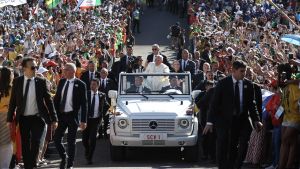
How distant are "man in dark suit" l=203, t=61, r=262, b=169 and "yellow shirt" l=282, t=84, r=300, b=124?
0.47 metres

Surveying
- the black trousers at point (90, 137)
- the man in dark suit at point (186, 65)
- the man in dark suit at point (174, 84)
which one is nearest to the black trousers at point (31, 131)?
the black trousers at point (90, 137)

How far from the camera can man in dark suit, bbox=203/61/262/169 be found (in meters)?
12.3

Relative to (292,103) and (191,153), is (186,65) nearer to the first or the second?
(191,153)

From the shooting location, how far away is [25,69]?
12328 millimetres

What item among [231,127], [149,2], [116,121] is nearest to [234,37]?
[116,121]

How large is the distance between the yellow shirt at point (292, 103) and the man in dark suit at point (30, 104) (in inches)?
140

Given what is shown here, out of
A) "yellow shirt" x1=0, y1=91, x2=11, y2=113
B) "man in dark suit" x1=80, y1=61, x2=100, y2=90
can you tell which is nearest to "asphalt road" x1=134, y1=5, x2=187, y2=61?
"man in dark suit" x1=80, y1=61, x2=100, y2=90

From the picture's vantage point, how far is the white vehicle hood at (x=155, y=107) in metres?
15.8

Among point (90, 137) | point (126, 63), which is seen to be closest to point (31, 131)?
point (90, 137)

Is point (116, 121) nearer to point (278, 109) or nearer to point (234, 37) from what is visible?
point (278, 109)

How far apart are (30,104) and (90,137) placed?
359 cm

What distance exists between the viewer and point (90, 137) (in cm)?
1577

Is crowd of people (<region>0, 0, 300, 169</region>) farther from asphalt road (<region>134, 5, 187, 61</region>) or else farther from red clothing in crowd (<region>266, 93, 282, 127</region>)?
asphalt road (<region>134, 5, 187, 61</region>)

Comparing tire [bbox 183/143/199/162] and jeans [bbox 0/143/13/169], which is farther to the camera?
tire [bbox 183/143/199/162]
